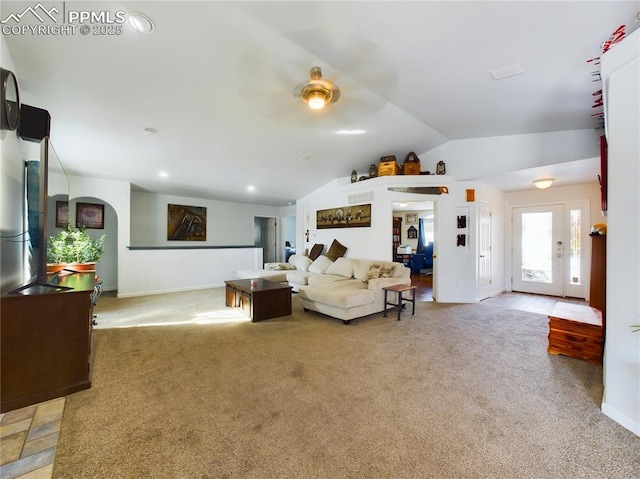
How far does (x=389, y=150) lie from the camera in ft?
17.2

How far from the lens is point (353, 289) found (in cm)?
422

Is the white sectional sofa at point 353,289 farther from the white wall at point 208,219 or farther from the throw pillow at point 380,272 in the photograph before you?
the white wall at point 208,219

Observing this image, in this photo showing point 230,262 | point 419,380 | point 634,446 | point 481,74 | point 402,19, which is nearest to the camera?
point 634,446

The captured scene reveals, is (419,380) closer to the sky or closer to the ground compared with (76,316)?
closer to the ground

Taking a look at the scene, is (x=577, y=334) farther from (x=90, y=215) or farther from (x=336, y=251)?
(x=90, y=215)

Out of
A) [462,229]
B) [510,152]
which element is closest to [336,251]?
[462,229]

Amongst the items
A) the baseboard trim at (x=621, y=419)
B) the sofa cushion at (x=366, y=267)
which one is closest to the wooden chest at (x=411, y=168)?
the sofa cushion at (x=366, y=267)

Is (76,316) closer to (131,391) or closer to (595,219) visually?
(131,391)

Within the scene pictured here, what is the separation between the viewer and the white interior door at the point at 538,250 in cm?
563

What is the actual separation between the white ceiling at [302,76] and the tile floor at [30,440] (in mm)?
2929

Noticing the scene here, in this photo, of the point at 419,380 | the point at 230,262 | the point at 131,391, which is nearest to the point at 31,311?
the point at 131,391

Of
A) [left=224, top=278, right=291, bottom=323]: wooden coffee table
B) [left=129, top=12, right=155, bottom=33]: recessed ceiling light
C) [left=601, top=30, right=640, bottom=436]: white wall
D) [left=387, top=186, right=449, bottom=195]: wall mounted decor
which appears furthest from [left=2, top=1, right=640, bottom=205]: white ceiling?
[left=224, top=278, right=291, bottom=323]: wooden coffee table

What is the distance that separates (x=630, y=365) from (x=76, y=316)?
4.02 m

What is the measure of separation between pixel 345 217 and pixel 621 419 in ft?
16.3
